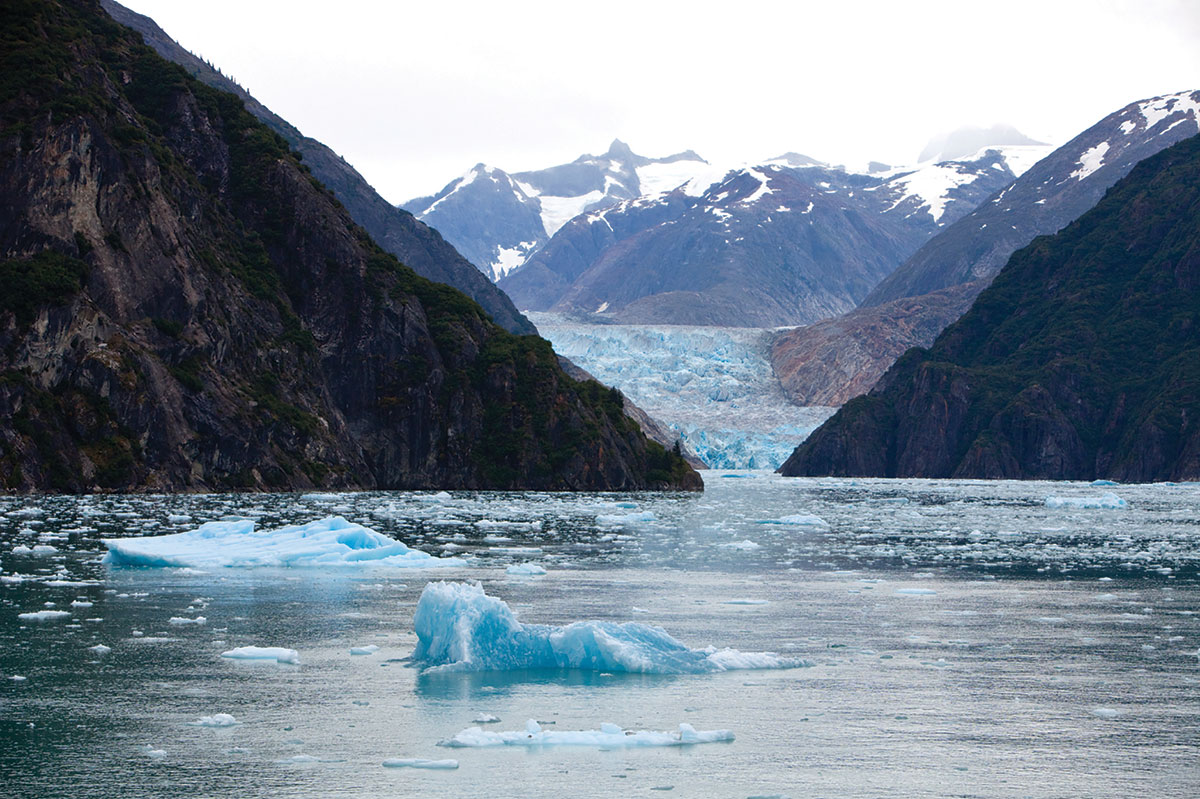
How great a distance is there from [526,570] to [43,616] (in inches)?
512

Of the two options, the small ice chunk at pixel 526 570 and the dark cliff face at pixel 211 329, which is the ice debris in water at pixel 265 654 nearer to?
the small ice chunk at pixel 526 570

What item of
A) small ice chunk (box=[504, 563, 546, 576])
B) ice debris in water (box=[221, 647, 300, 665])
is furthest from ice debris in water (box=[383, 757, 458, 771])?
small ice chunk (box=[504, 563, 546, 576])

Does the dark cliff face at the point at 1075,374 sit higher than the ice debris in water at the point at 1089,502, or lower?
higher

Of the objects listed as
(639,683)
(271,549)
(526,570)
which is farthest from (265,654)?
(271,549)

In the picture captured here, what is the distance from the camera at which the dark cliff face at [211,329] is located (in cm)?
7912

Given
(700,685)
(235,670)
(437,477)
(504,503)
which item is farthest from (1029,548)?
(437,477)

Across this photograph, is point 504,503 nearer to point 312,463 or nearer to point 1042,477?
point 312,463

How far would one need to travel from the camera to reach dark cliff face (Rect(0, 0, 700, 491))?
260 feet

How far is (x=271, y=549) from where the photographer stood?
115ft

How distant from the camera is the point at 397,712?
15273 mm

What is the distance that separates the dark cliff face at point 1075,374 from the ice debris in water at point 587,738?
15336 cm

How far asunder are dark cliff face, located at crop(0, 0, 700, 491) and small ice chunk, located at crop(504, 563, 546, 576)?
49.0 m

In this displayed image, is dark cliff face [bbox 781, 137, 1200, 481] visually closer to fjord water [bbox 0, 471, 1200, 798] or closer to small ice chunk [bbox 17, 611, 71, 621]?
fjord water [bbox 0, 471, 1200, 798]

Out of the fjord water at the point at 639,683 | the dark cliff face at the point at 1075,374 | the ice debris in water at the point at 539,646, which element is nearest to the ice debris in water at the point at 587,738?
the fjord water at the point at 639,683
